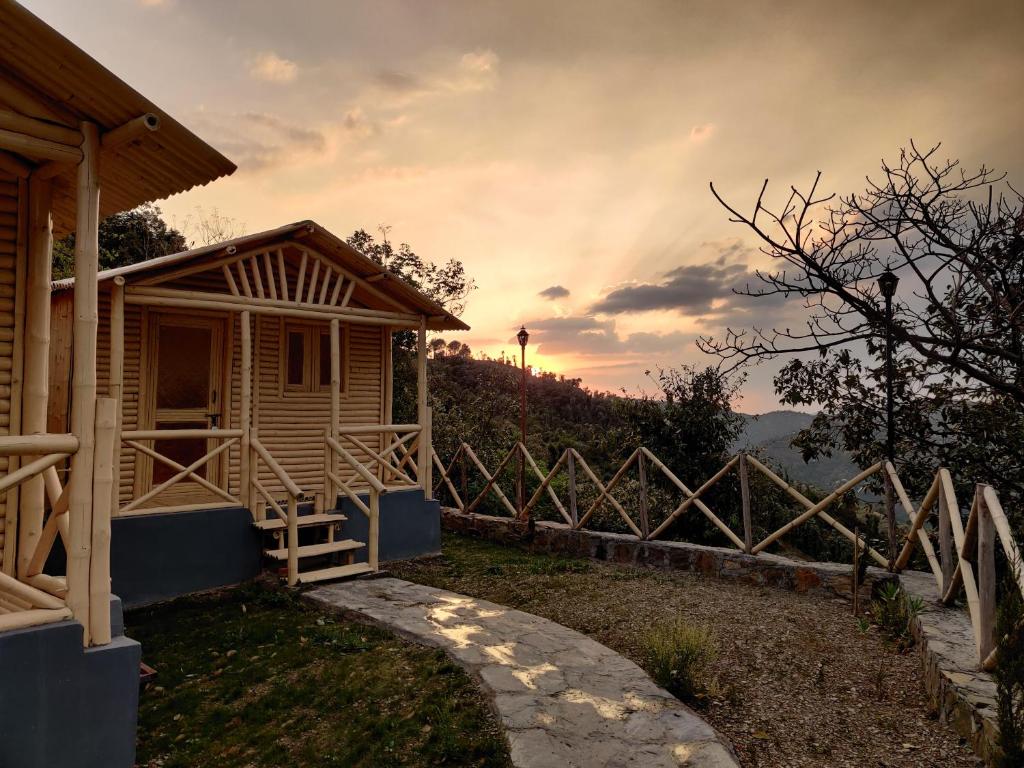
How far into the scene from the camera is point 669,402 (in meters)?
11.6

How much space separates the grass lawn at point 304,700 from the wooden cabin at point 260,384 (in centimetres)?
149

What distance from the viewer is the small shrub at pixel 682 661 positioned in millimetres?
4215

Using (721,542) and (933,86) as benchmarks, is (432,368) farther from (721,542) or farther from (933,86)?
(933,86)

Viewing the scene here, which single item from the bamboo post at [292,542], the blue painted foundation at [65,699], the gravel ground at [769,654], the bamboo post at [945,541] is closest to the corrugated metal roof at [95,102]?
the blue painted foundation at [65,699]

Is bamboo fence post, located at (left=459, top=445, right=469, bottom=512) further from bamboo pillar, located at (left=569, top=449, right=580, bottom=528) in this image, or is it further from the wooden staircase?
the wooden staircase

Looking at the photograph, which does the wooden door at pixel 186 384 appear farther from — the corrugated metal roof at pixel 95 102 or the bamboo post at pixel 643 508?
the bamboo post at pixel 643 508

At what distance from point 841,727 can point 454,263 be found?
1654 centimetres

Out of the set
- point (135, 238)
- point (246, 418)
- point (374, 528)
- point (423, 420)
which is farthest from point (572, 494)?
point (135, 238)

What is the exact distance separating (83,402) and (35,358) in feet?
3.96

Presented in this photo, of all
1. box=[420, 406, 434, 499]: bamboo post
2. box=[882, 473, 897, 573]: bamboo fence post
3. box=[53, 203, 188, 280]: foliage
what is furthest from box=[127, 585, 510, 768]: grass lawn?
box=[53, 203, 188, 280]: foliage

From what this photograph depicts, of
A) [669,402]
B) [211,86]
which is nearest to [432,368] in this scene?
[669,402]

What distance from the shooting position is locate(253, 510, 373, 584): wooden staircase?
7289mm

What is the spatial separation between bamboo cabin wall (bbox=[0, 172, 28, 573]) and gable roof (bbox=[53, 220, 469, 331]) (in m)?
2.60

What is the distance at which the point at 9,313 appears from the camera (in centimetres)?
425
